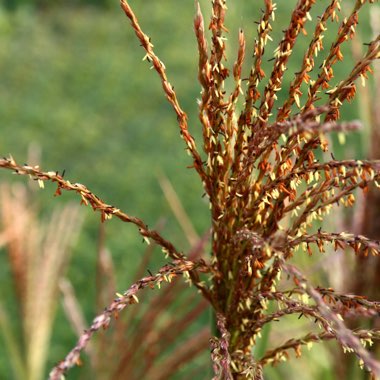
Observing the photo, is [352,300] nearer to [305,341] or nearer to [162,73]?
[305,341]

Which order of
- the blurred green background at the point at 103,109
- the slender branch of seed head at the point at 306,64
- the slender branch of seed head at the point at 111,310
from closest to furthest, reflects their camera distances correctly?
the slender branch of seed head at the point at 111,310
the slender branch of seed head at the point at 306,64
the blurred green background at the point at 103,109

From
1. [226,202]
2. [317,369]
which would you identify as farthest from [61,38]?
[226,202]

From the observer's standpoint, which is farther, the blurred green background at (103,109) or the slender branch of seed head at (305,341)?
the blurred green background at (103,109)

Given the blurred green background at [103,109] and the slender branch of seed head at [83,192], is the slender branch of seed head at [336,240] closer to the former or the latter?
the slender branch of seed head at [83,192]

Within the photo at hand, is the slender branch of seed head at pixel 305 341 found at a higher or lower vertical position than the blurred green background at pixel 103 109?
lower

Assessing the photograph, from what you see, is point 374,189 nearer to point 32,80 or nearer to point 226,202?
point 226,202

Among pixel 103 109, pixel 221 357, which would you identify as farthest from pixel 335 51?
pixel 103 109

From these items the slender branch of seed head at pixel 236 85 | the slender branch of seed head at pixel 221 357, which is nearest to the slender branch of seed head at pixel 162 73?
the slender branch of seed head at pixel 236 85

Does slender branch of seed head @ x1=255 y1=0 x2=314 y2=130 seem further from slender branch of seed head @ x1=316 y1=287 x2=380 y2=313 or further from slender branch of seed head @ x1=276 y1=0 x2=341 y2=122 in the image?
slender branch of seed head @ x1=316 y1=287 x2=380 y2=313
